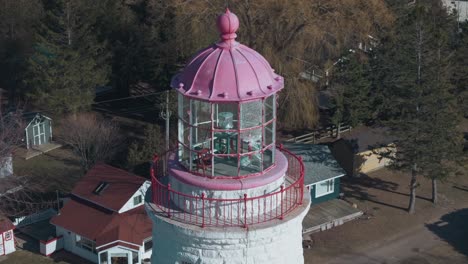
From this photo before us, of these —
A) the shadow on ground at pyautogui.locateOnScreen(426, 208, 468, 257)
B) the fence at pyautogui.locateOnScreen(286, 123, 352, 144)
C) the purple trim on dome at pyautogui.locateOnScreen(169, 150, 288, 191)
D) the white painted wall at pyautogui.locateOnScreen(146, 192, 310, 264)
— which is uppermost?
the purple trim on dome at pyautogui.locateOnScreen(169, 150, 288, 191)

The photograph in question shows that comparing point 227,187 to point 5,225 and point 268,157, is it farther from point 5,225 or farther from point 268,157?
point 5,225

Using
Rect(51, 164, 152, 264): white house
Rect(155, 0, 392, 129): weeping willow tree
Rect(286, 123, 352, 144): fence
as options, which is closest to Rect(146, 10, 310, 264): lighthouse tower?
Rect(51, 164, 152, 264): white house

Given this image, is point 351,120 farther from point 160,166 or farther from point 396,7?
point 160,166

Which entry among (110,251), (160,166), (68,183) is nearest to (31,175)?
(68,183)

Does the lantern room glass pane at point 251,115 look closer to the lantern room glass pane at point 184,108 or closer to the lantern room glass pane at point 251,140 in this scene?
the lantern room glass pane at point 251,140

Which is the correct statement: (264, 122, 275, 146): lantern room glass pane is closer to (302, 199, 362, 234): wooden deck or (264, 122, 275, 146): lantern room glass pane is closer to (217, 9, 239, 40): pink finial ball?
(217, 9, 239, 40): pink finial ball

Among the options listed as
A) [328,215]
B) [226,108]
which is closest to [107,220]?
[328,215]
